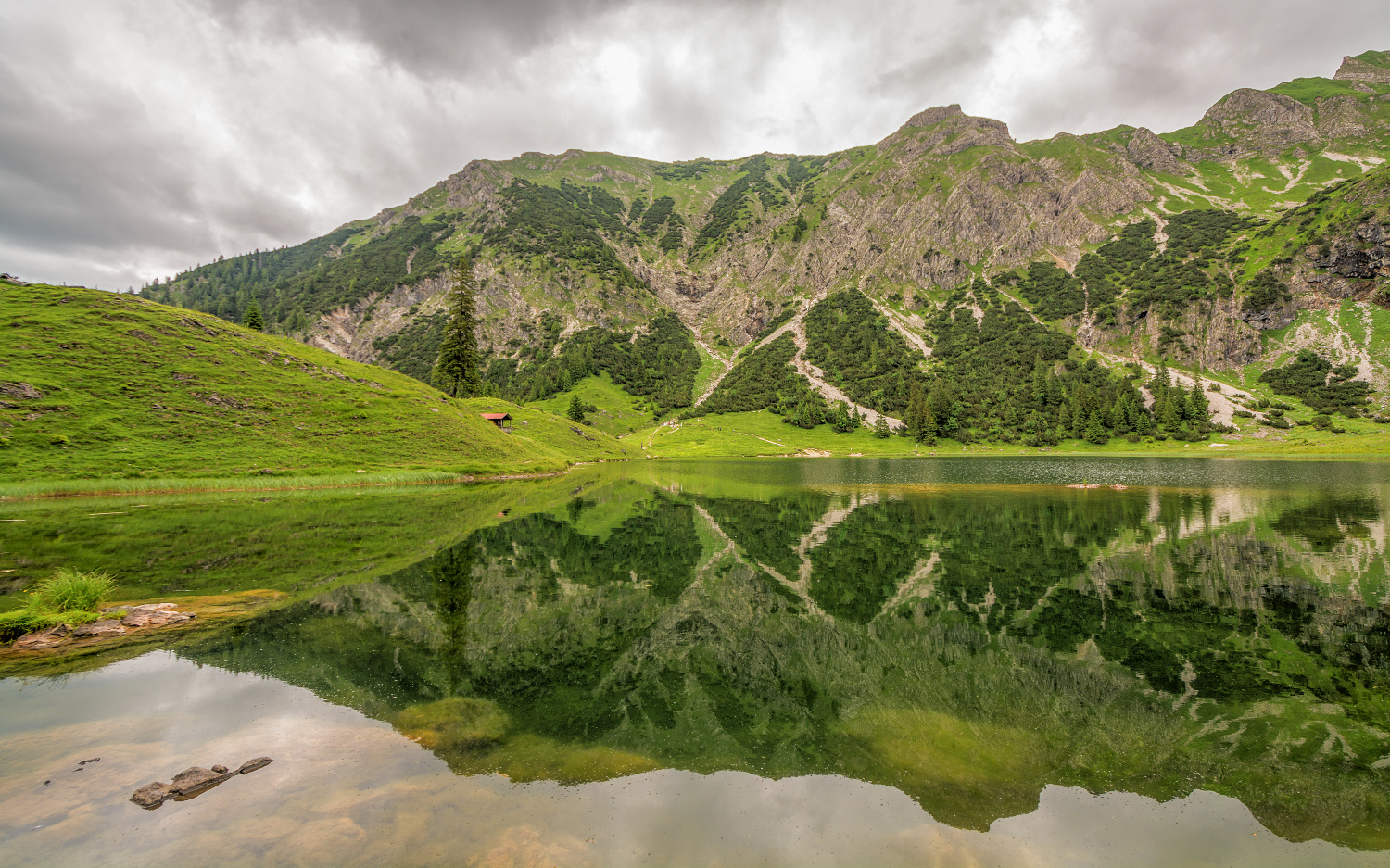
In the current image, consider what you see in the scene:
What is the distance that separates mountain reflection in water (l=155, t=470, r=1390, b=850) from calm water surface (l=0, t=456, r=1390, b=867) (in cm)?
10

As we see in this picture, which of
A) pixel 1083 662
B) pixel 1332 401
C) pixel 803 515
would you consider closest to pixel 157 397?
pixel 803 515

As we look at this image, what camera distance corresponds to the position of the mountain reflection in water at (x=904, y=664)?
923cm

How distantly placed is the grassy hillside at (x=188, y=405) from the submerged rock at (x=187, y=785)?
55.7m

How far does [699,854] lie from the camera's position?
7113 millimetres

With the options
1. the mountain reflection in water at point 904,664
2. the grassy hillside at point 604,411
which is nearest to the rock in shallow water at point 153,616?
the mountain reflection in water at point 904,664

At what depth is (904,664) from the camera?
1402 cm

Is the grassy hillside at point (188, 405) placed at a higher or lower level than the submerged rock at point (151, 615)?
higher

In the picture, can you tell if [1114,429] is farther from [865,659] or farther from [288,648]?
[288,648]

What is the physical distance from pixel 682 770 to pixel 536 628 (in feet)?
28.8

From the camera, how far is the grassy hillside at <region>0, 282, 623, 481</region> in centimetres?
4753

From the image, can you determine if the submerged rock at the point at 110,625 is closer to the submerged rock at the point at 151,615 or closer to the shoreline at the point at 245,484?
the submerged rock at the point at 151,615

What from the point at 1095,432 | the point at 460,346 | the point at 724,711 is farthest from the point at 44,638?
A: the point at 1095,432

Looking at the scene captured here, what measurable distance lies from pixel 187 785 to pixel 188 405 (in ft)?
225

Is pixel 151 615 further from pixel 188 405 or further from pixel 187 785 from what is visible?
pixel 188 405
